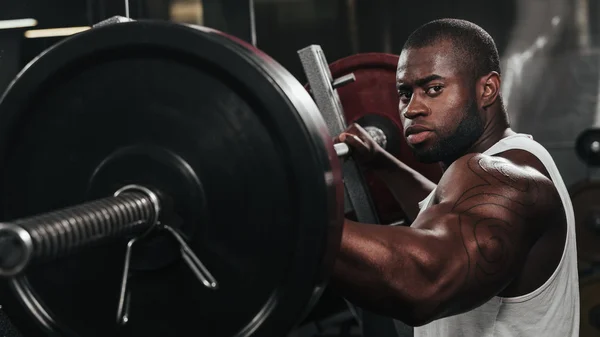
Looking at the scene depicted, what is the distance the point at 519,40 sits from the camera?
4613 millimetres

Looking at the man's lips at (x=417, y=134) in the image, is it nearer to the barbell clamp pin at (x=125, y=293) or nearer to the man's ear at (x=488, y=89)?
the man's ear at (x=488, y=89)

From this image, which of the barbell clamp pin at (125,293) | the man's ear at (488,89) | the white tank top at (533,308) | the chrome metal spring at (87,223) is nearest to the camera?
the chrome metal spring at (87,223)

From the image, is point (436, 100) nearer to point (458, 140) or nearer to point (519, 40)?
point (458, 140)

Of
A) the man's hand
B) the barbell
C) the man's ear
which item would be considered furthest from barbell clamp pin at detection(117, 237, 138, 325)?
the man's hand

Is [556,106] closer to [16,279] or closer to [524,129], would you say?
[524,129]

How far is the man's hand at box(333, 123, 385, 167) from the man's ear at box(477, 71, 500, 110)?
0.59 meters

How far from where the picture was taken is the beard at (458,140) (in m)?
1.29

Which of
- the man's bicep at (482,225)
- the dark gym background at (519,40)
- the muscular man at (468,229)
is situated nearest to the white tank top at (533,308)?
the muscular man at (468,229)

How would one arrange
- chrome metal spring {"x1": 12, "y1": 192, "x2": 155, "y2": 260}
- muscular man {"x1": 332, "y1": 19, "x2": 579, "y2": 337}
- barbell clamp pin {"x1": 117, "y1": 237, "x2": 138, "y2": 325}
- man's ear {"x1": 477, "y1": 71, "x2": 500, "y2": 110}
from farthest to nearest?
man's ear {"x1": 477, "y1": 71, "x2": 500, "y2": 110}
muscular man {"x1": 332, "y1": 19, "x2": 579, "y2": 337}
barbell clamp pin {"x1": 117, "y1": 237, "x2": 138, "y2": 325}
chrome metal spring {"x1": 12, "y1": 192, "x2": 155, "y2": 260}

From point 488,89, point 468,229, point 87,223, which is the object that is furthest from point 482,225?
point 87,223

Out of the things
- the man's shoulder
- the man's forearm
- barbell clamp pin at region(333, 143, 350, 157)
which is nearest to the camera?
the man's shoulder

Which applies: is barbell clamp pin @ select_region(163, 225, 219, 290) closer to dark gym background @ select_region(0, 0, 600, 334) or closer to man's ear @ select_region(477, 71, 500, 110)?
man's ear @ select_region(477, 71, 500, 110)

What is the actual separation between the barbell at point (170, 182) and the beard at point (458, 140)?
22.5 inches

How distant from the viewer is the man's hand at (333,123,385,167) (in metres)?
1.89
